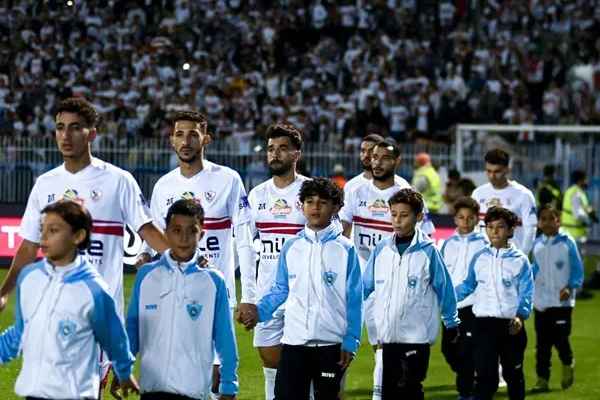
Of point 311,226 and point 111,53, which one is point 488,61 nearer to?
point 111,53

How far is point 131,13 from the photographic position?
3181 cm

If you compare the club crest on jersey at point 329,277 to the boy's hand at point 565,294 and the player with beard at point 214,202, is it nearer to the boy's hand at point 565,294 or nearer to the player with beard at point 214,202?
the player with beard at point 214,202

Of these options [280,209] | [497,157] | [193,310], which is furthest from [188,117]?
[497,157]

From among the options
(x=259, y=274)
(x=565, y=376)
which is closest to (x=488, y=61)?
(x=565, y=376)

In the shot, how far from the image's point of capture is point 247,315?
30.2ft

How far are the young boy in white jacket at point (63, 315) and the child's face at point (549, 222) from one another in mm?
8608

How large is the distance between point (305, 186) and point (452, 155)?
659 inches

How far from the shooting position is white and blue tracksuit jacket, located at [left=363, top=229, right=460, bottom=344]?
34.2 feet

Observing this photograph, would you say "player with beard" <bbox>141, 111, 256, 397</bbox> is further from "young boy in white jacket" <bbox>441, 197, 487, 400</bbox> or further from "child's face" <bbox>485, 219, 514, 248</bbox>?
"young boy in white jacket" <bbox>441, 197, 487, 400</bbox>

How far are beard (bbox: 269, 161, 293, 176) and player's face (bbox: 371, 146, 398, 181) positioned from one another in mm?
1334

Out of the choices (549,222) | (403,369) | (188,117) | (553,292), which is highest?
(188,117)

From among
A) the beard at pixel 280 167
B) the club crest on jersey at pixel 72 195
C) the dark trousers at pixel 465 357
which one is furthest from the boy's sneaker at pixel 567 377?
the club crest on jersey at pixel 72 195

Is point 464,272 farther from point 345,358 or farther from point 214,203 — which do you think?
point 345,358

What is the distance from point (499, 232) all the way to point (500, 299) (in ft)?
1.85
